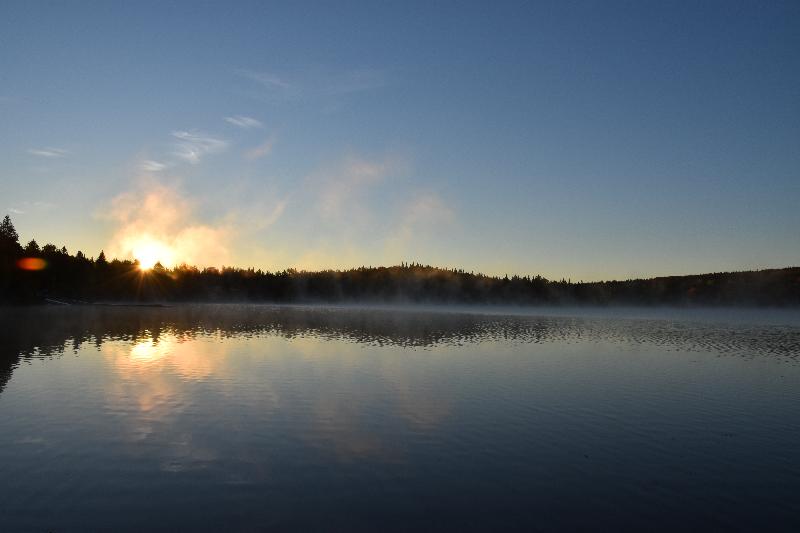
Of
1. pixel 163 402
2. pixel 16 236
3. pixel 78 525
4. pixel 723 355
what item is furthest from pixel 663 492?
pixel 16 236

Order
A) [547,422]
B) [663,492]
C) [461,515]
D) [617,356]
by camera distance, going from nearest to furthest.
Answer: [461,515]
[663,492]
[547,422]
[617,356]

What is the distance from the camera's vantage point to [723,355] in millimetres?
72375

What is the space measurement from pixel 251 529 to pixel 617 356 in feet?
208

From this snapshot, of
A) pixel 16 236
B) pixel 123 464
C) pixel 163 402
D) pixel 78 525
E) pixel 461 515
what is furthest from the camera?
pixel 16 236

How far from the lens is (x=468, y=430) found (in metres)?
30.2

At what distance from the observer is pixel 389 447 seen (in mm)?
26609

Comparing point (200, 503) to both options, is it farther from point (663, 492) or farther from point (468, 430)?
point (663, 492)

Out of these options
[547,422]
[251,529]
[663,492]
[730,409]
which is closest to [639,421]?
[547,422]

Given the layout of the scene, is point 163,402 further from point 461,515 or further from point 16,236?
point 16,236

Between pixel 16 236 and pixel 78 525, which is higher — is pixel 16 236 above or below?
above

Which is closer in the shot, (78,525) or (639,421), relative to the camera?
(78,525)

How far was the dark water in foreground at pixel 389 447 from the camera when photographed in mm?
18594

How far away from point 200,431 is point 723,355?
232 feet

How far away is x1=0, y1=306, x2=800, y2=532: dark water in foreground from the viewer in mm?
18594
